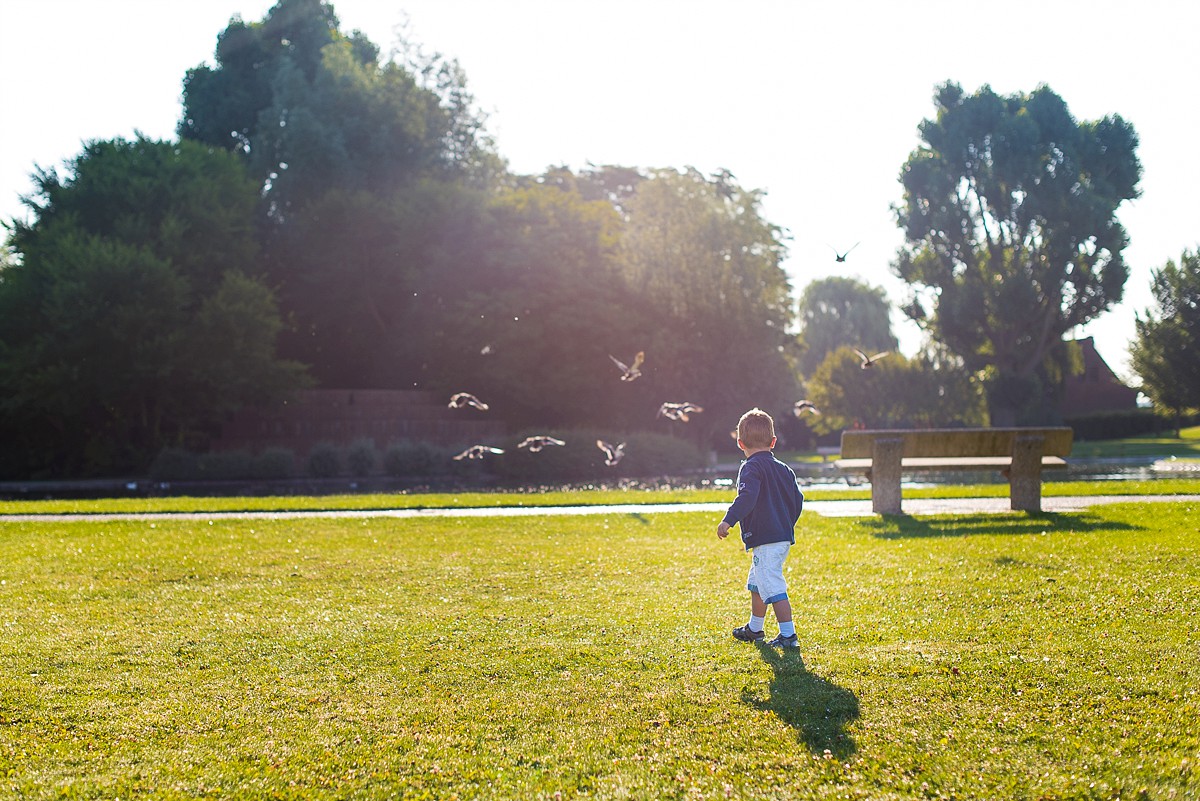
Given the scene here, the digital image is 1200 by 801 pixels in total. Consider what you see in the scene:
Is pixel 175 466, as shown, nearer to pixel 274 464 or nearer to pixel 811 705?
pixel 274 464

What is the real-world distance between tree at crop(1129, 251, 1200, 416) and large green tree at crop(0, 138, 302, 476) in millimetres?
33199

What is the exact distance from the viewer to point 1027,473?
12820mm

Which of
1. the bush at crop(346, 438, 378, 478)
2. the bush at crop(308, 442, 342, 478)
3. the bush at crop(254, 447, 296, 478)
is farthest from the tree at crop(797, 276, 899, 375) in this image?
the bush at crop(254, 447, 296, 478)

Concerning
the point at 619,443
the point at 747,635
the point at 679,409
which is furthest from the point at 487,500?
the point at 619,443

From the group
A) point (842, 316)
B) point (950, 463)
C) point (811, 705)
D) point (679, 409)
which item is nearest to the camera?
point (811, 705)

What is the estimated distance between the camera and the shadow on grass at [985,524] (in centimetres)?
1109

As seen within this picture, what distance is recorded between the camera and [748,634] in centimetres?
649

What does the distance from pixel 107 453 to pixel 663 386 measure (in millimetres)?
20029

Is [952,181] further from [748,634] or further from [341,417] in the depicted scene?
[748,634]

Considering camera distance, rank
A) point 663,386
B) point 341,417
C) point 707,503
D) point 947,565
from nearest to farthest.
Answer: point 947,565 → point 707,503 → point 341,417 → point 663,386

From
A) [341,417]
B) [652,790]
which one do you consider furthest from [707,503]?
[341,417]

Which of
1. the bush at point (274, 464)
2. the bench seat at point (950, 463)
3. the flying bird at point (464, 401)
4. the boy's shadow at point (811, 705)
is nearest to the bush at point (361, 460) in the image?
the bush at point (274, 464)

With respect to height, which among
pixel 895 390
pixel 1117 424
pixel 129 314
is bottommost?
pixel 1117 424

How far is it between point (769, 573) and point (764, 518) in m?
0.34
